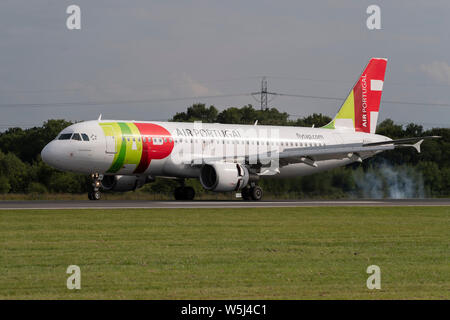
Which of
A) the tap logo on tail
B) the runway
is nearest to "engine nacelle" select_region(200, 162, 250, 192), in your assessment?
the runway

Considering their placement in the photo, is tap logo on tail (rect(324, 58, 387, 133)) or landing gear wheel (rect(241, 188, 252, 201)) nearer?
landing gear wheel (rect(241, 188, 252, 201))

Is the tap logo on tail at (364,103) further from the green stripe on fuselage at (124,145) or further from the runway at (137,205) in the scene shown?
the green stripe on fuselage at (124,145)

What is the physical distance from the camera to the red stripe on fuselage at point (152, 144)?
41312 millimetres

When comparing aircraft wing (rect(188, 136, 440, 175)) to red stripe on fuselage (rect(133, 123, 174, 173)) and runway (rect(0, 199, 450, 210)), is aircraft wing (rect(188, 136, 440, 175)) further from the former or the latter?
runway (rect(0, 199, 450, 210))

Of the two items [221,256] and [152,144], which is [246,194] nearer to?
[152,144]

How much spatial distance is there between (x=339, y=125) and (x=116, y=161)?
19.5m

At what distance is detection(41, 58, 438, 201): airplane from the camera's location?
40.2 meters

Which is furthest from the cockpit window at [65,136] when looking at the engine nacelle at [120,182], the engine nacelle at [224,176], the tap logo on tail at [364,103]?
the tap logo on tail at [364,103]

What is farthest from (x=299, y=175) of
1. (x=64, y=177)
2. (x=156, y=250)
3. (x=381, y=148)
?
(x=156, y=250)

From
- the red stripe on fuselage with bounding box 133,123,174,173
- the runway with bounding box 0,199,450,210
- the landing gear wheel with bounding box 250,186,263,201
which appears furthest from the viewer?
the landing gear wheel with bounding box 250,186,263,201

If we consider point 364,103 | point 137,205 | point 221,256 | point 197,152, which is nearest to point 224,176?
point 197,152

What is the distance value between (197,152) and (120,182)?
466cm

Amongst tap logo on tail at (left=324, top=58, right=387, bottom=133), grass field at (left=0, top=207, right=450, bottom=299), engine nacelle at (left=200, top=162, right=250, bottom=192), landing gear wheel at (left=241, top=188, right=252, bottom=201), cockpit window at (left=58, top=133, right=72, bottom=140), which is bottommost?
landing gear wheel at (left=241, top=188, right=252, bottom=201)

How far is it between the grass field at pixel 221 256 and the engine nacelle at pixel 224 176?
43.1 ft
